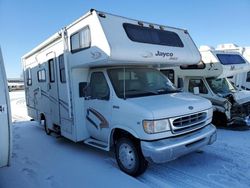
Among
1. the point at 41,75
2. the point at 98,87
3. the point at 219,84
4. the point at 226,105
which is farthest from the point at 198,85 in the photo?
the point at 41,75

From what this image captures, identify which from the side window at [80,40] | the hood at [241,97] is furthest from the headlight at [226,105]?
the side window at [80,40]

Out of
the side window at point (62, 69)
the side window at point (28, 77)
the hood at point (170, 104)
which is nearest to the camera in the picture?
the hood at point (170, 104)

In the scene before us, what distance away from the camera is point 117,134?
16.6 ft

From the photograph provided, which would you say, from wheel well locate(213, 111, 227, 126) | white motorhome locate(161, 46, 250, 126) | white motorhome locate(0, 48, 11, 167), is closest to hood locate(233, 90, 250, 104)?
white motorhome locate(161, 46, 250, 126)

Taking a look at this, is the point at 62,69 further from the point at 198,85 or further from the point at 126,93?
the point at 198,85

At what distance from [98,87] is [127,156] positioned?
1.71m

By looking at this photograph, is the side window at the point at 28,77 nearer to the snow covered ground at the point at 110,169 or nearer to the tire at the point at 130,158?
the snow covered ground at the point at 110,169

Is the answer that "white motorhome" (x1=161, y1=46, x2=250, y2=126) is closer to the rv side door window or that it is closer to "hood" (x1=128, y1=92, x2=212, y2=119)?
"hood" (x1=128, y1=92, x2=212, y2=119)

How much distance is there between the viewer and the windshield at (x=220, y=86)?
846cm

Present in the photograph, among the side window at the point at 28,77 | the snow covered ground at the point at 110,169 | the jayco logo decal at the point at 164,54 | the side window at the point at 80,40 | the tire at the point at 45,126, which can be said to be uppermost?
the side window at the point at 80,40

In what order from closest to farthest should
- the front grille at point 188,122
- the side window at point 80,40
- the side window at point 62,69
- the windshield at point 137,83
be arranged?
A: the front grille at point 188,122
the windshield at point 137,83
the side window at point 80,40
the side window at point 62,69

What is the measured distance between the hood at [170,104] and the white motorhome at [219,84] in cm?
250

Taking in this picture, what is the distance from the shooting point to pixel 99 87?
5.50m

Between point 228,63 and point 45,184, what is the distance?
282 inches
